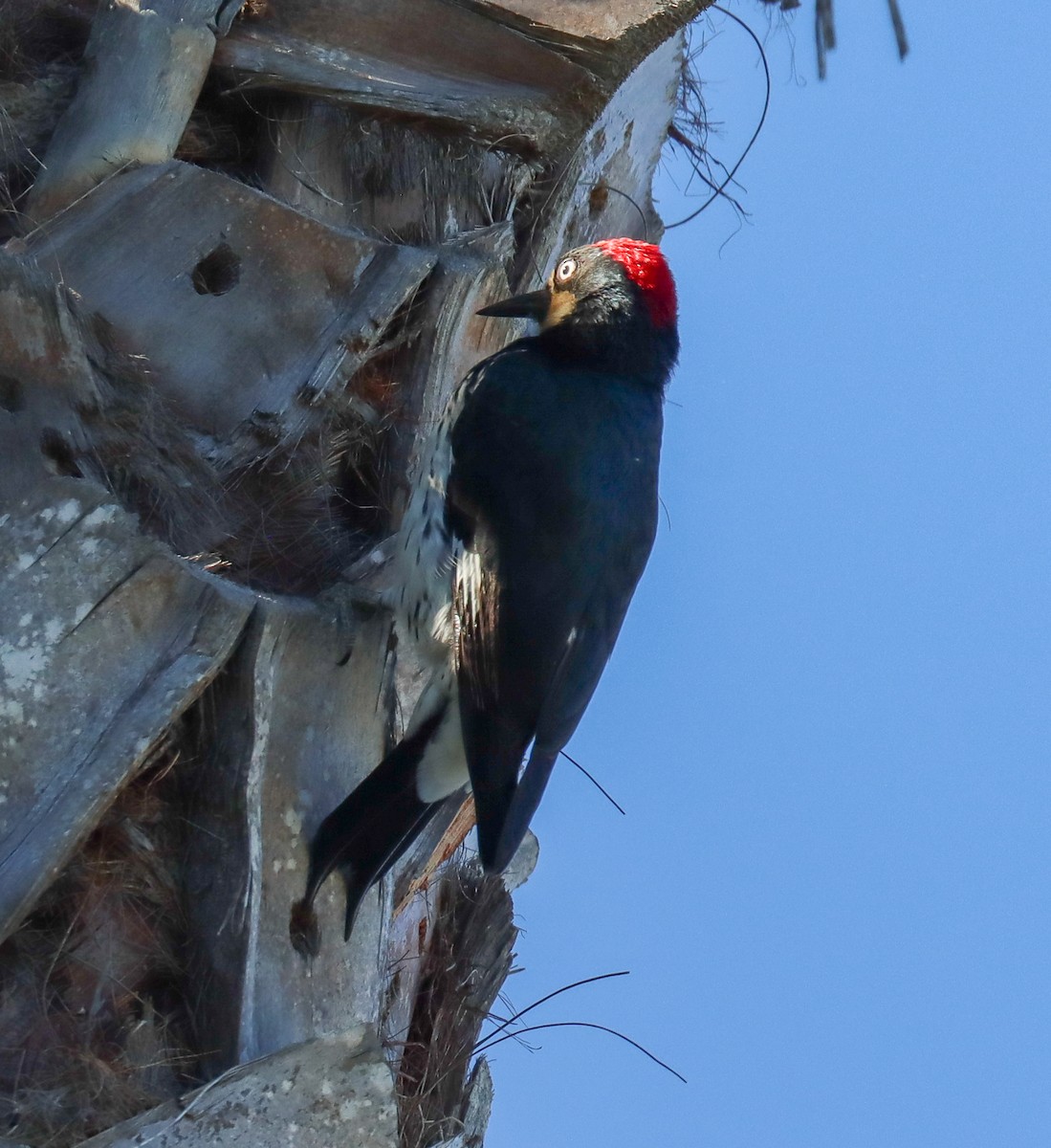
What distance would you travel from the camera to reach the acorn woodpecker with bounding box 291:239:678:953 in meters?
2.62

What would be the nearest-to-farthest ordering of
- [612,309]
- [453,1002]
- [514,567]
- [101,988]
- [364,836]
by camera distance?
[101,988], [364,836], [514,567], [453,1002], [612,309]

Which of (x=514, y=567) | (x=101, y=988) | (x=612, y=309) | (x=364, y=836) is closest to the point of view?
(x=101, y=988)

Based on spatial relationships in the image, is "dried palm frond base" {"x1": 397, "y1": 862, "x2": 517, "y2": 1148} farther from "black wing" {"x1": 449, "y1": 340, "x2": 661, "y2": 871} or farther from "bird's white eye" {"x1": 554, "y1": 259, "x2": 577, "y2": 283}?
"bird's white eye" {"x1": 554, "y1": 259, "x2": 577, "y2": 283}

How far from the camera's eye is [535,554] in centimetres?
285

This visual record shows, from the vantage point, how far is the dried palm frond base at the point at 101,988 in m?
2.00

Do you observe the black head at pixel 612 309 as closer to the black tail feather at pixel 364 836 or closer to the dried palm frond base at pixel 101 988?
the black tail feather at pixel 364 836

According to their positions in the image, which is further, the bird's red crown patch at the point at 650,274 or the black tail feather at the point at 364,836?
the bird's red crown patch at the point at 650,274

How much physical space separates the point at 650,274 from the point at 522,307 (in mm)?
346

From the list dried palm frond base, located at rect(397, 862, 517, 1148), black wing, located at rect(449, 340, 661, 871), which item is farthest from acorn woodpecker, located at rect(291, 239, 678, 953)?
dried palm frond base, located at rect(397, 862, 517, 1148)

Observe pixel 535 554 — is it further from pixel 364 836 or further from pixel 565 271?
pixel 565 271

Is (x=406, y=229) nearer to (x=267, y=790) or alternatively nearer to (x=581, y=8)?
(x=581, y=8)

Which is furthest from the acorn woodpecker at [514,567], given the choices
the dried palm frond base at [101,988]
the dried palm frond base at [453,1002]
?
the dried palm frond base at [453,1002]

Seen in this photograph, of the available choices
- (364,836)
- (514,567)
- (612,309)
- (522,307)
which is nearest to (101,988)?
(364,836)

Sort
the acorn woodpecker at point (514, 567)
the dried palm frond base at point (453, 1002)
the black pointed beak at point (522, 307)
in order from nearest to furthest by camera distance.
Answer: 1. the acorn woodpecker at point (514, 567)
2. the dried palm frond base at point (453, 1002)
3. the black pointed beak at point (522, 307)
